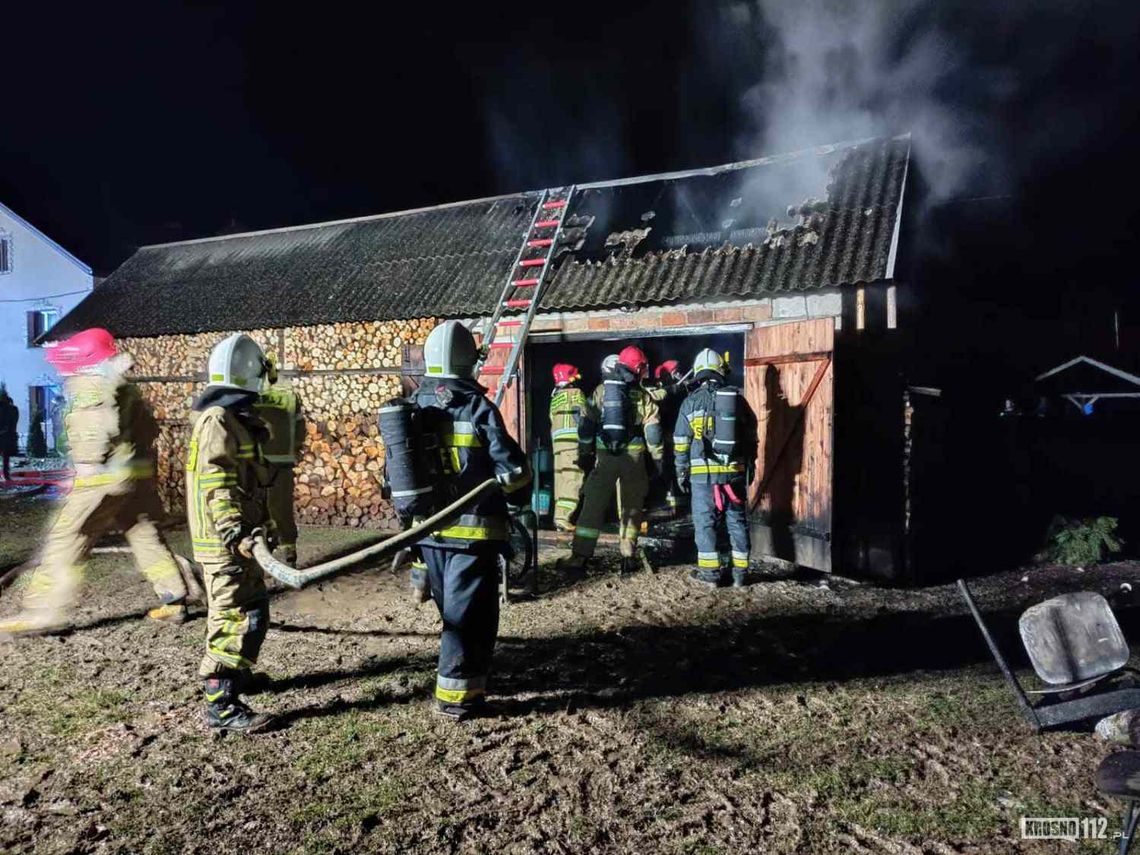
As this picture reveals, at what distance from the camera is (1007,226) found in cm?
850

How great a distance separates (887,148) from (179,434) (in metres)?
10.1

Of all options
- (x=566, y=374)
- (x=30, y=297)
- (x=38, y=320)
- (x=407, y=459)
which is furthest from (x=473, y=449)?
(x=30, y=297)

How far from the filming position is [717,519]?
259 inches

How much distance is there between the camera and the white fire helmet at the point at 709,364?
21.8 feet

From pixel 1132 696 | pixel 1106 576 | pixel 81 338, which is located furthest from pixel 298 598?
pixel 1106 576

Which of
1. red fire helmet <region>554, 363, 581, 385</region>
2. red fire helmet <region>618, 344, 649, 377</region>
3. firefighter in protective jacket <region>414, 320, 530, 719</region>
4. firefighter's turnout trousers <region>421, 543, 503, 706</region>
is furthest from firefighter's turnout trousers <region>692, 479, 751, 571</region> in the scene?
firefighter's turnout trousers <region>421, 543, 503, 706</region>

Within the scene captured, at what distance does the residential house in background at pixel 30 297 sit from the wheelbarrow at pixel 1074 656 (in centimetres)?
2941

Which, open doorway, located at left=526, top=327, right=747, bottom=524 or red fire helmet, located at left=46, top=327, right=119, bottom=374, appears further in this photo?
open doorway, located at left=526, top=327, right=747, bottom=524

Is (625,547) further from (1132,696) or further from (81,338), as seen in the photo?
(81,338)

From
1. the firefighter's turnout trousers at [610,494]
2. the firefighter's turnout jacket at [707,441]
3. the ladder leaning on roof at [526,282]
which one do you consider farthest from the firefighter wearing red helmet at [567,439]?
the firefighter's turnout jacket at [707,441]

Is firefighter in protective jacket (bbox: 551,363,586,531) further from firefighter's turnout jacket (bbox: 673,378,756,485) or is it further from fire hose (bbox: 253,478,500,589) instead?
fire hose (bbox: 253,478,500,589)

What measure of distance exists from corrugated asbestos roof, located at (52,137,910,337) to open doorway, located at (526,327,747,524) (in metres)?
1.17

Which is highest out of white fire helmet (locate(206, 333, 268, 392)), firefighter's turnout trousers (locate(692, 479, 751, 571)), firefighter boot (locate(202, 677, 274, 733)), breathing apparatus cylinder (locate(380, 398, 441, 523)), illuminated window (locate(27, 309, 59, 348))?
illuminated window (locate(27, 309, 59, 348))

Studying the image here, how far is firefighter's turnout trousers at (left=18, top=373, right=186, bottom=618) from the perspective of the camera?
5.11m
